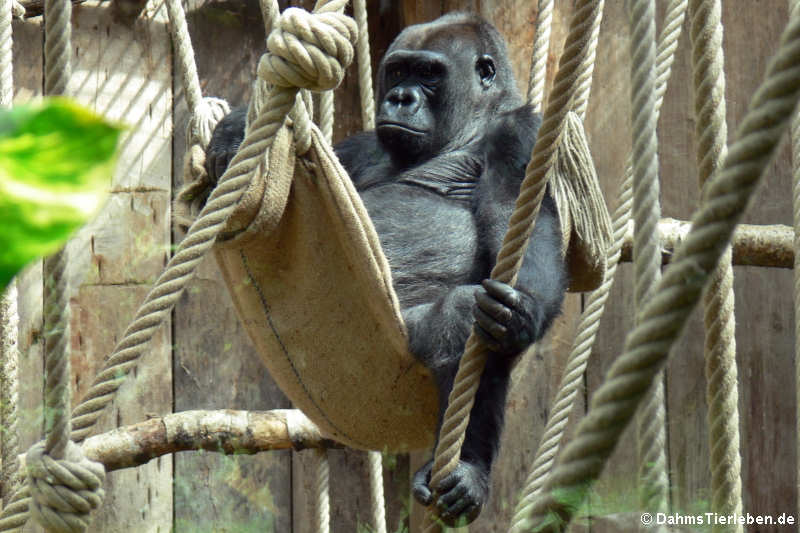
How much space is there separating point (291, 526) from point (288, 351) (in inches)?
57.1

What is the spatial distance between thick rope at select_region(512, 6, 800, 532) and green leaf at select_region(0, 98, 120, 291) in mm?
434

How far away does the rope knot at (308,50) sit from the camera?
1.08 metres

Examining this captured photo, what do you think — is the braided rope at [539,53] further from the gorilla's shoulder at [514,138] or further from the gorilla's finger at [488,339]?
the gorilla's finger at [488,339]

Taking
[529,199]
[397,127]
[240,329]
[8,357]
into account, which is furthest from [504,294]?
[240,329]

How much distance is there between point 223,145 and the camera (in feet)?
5.06

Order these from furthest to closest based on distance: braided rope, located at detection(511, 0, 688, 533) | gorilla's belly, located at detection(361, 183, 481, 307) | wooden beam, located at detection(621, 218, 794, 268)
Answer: wooden beam, located at detection(621, 218, 794, 268) < gorilla's belly, located at detection(361, 183, 481, 307) < braided rope, located at detection(511, 0, 688, 533)

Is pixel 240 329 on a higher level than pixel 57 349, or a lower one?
higher

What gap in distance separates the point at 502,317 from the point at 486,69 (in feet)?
2.98

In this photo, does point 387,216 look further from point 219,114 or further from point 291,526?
point 291,526

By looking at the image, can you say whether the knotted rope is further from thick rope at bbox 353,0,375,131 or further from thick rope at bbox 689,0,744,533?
thick rope at bbox 353,0,375,131

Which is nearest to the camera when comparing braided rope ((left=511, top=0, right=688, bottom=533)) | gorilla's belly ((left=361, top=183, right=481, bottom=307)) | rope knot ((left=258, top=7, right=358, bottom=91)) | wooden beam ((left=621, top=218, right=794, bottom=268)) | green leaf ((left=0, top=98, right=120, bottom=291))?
green leaf ((left=0, top=98, right=120, bottom=291))

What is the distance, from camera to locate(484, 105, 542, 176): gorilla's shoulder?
5.57 ft

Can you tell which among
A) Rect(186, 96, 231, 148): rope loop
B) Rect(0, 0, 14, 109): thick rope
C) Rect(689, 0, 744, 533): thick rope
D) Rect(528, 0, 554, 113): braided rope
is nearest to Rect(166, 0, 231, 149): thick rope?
Rect(186, 96, 231, 148): rope loop

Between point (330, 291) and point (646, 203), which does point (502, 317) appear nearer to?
point (330, 291)
